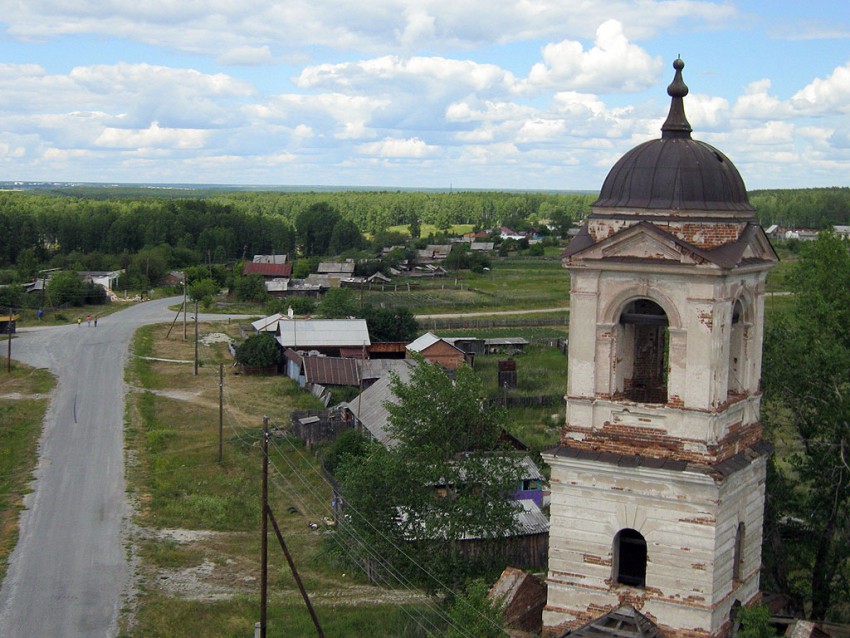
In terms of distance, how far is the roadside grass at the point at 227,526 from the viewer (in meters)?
19.9

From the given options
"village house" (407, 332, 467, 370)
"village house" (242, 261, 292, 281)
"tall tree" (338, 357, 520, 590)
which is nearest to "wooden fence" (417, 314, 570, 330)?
"village house" (407, 332, 467, 370)

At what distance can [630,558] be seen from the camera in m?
13.2

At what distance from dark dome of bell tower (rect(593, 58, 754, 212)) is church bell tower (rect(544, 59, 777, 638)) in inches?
0.7

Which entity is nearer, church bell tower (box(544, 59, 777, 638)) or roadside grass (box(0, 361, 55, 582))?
church bell tower (box(544, 59, 777, 638))

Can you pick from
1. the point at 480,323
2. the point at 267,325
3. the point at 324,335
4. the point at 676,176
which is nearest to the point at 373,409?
the point at 324,335

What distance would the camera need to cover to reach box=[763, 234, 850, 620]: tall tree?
1750 centimetres

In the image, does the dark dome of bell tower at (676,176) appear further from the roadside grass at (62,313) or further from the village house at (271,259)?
the village house at (271,259)

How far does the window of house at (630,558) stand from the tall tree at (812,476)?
5.30 m

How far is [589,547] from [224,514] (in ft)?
53.0

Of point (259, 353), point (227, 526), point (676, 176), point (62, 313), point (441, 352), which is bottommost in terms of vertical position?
point (62, 313)

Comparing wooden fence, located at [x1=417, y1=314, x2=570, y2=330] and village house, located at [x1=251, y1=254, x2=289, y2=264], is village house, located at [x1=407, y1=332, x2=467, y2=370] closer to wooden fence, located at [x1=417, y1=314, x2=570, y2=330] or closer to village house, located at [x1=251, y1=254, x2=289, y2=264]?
wooden fence, located at [x1=417, y1=314, x2=570, y2=330]

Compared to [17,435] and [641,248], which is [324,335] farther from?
[641,248]

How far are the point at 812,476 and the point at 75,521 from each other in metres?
18.3

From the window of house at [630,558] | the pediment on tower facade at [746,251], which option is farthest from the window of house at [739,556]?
the pediment on tower facade at [746,251]
